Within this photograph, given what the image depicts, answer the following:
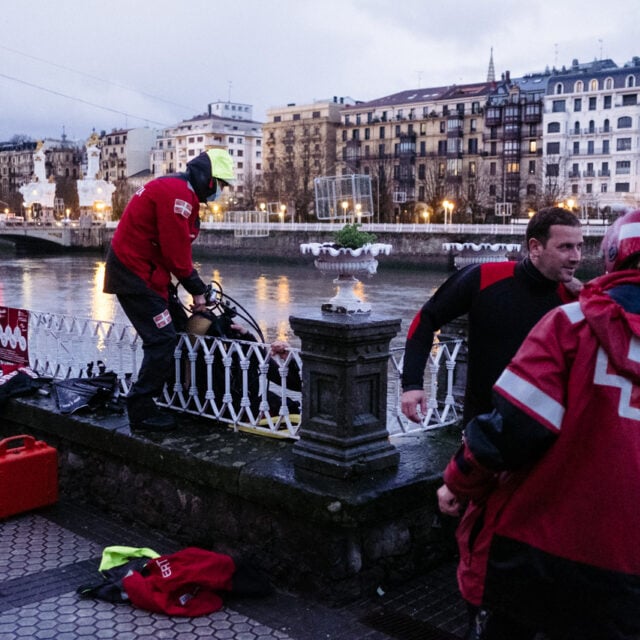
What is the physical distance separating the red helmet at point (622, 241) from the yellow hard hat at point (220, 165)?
3.30 metres

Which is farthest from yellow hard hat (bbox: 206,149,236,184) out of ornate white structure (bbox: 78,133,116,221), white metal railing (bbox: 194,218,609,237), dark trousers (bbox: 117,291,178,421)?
ornate white structure (bbox: 78,133,116,221)

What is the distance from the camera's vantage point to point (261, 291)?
35188 mm

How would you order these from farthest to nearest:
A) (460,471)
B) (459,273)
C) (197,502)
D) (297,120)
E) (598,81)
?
(297,120), (598,81), (197,502), (459,273), (460,471)

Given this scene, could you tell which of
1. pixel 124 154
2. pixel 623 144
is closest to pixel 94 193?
pixel 124 154

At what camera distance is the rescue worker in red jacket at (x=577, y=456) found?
2055 mm

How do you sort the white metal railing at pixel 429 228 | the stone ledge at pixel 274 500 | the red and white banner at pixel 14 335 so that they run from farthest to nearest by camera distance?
the white metal railing at pixel 429 228 < the red and white banner at pixel 14 335 < the stone ledge at pixel 274 500

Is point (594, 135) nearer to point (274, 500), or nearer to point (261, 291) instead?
point (261, 291)

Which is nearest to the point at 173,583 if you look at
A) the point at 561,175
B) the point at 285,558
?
the point at 285,558

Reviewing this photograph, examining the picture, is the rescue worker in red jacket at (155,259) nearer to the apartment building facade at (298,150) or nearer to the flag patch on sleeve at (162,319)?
the flag patch on sleeve at (162,319)

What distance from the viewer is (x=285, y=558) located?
4277 millimetres

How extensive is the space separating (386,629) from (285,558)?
705 mm

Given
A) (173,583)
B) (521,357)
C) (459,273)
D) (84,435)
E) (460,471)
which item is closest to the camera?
(521,357)

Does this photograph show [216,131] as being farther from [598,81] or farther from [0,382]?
[0,382]

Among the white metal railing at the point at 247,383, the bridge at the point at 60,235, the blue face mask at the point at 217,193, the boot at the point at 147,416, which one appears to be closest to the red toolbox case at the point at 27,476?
the boot at the point at 147,416
